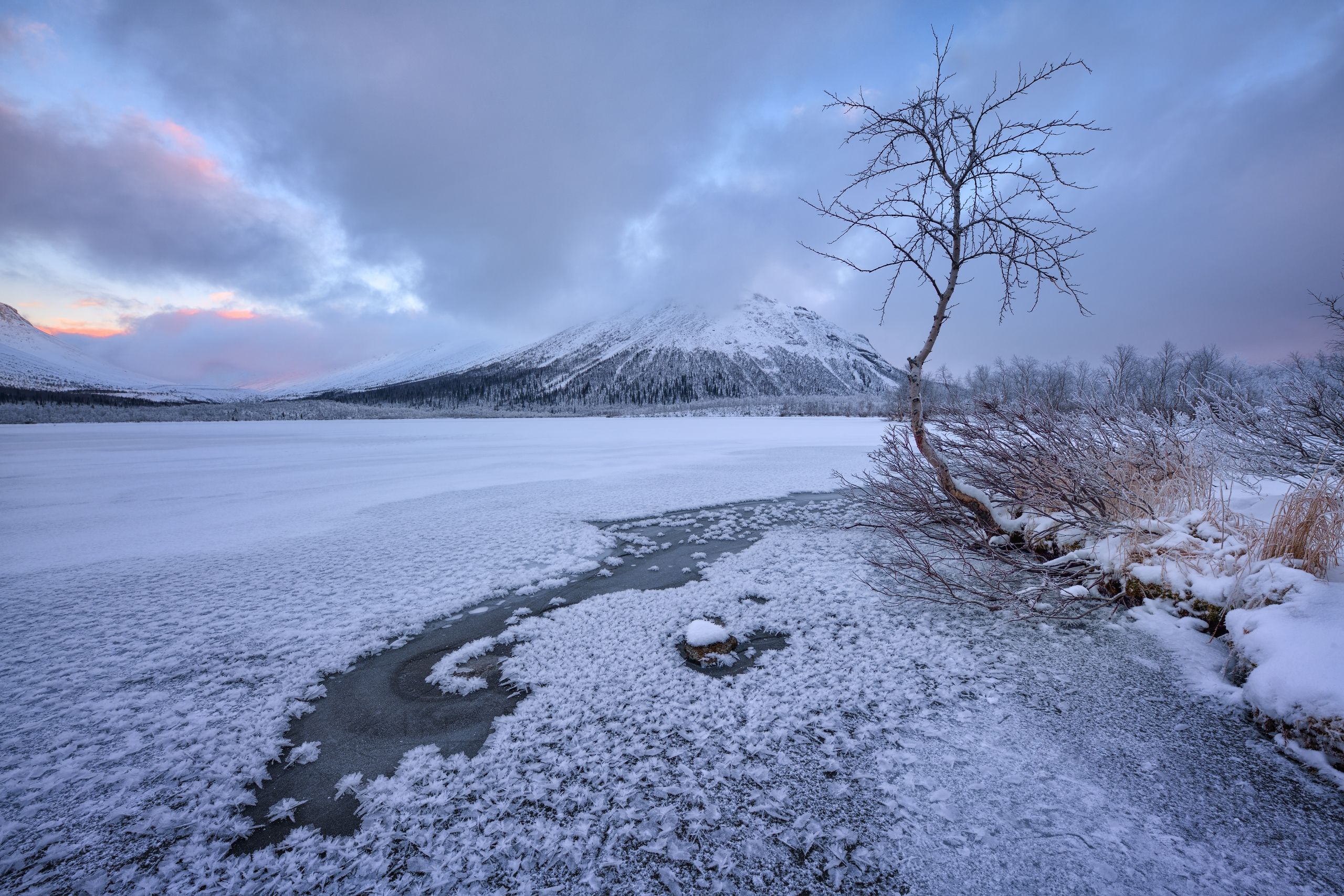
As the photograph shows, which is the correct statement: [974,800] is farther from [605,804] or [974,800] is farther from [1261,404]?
[1261,404]

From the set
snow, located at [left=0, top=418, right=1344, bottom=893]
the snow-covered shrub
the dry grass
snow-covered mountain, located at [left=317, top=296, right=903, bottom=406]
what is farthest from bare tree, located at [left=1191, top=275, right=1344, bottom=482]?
snow-covered mountain, located at [left=317, top=296, right=903, bottom=406]

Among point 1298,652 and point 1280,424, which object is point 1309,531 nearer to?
point 1298,652

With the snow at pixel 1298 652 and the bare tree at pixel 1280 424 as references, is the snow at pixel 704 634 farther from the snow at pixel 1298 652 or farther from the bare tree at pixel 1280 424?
the bare tree at pixel 1280 424

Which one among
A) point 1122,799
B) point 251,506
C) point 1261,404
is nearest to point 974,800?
point 1122,799

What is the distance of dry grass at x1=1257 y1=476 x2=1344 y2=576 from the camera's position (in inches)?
122

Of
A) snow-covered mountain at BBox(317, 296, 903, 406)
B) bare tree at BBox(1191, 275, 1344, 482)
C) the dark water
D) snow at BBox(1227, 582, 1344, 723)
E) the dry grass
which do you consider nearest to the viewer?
the dark water

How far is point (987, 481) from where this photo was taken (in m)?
5.52

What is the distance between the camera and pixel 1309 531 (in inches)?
→ 125

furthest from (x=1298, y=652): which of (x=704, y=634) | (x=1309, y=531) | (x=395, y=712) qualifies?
(x=395, y=712)

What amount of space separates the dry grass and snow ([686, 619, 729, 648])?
11.8ft

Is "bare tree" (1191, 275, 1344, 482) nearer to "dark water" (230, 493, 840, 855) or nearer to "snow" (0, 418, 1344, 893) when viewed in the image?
"snow" (0, 418, 1344, 893)

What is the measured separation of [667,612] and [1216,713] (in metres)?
3.16

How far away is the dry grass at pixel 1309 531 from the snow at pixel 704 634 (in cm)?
360

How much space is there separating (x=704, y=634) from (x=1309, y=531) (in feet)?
13.0
